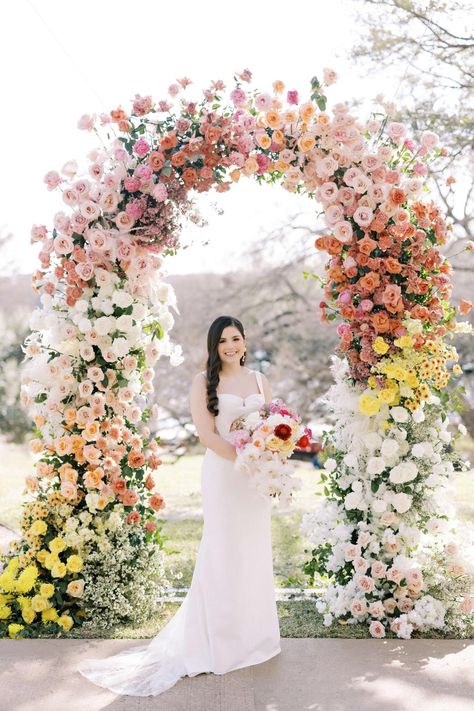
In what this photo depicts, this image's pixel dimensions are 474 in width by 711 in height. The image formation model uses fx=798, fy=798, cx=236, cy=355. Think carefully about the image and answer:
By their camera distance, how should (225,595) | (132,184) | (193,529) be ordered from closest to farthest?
(225,595), (132,184), (193,529)

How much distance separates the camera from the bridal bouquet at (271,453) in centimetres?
403

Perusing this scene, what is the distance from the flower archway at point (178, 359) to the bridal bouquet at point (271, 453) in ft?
2.92

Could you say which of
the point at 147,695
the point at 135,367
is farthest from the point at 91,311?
the point at 147,695

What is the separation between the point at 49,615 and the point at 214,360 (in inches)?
74.2

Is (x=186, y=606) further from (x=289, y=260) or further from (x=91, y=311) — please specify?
(x=289, y=260)

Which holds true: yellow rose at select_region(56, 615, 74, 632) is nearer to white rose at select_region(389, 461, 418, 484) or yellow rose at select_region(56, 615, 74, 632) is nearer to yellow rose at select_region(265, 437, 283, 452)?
yellow rose at select_region(265, 437, 283, 452)

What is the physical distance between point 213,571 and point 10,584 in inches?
56.3

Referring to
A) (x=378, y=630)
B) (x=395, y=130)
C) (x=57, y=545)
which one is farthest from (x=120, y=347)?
(x=378, y=630)

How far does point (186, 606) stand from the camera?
14.4ft

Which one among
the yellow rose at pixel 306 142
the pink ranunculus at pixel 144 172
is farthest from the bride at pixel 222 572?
the yellow rose at pixel 306 142

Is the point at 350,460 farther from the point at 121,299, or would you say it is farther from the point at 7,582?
the point at 7,582

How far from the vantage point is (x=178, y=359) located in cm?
518

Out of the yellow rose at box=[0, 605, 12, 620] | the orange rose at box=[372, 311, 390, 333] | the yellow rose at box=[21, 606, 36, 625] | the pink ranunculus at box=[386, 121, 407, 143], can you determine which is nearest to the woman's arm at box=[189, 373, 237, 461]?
the orange rose at box=[372, 311, 390, 333]

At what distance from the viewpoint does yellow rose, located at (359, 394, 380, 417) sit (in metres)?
4.75
